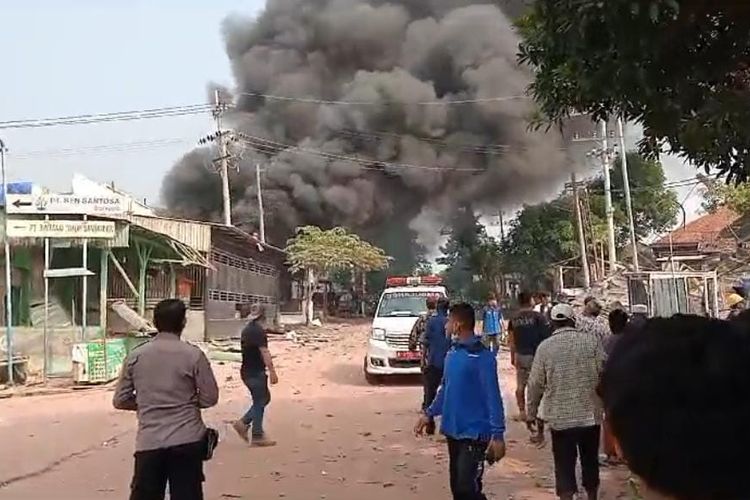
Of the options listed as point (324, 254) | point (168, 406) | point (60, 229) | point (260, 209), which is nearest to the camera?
point (168, 406)

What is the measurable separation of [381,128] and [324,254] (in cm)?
1091

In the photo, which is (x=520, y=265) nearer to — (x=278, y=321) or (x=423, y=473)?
(x=278, y=321)

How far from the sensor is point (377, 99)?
43.4 meters

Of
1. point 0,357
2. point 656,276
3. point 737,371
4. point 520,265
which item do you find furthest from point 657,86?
point 520,265

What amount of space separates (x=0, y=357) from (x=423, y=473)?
10.4 metres

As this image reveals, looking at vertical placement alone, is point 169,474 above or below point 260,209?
below

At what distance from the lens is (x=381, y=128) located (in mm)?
44188

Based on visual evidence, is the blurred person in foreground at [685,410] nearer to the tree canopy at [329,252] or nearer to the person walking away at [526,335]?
the person walking away at [526,335]

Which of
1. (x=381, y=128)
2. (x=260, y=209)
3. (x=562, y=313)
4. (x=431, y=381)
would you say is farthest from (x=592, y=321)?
(x=381, y=128)

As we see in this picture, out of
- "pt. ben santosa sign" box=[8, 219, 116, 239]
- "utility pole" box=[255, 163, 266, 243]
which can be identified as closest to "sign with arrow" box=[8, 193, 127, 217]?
"pt. ben santosa sign" box=[8, 219, 116, 239]

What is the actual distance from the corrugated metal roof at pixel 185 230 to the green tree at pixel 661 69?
17131 millimetres

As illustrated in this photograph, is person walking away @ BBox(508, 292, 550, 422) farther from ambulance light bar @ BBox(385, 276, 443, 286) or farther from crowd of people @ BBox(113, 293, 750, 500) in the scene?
ambulance light bar @ BBox(385, 276, 443, 286)

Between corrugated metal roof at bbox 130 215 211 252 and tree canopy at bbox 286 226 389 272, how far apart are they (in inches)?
424

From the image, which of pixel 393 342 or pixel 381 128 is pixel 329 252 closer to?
pixel 381 128
